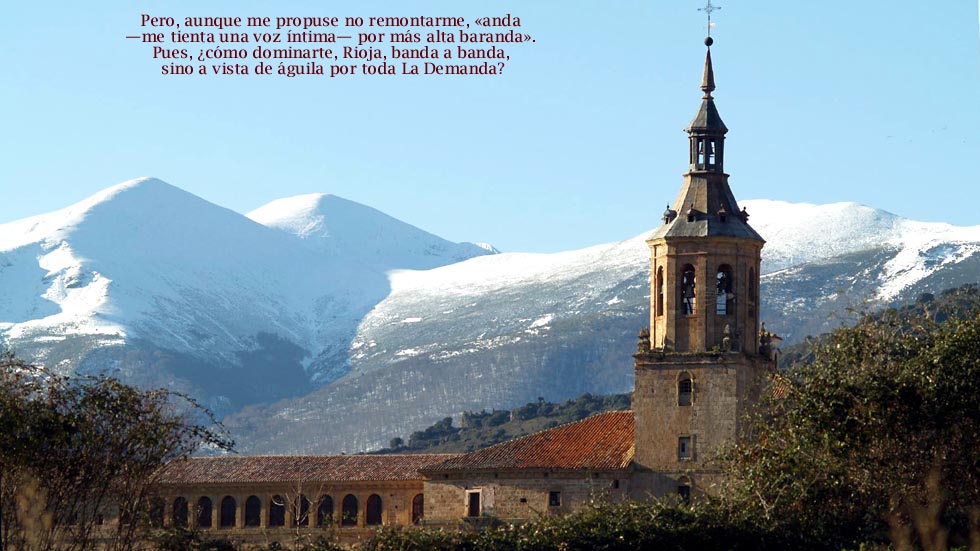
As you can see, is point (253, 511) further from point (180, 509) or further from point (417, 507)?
point (417, 507)

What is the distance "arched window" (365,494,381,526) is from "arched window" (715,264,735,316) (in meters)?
16.0

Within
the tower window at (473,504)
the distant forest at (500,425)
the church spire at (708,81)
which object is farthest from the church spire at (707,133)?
the distant forest at (500,425)

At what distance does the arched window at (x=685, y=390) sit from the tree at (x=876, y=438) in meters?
9.89

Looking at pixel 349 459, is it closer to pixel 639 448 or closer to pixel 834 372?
pixel 639 448

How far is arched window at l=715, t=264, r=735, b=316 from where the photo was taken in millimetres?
76875

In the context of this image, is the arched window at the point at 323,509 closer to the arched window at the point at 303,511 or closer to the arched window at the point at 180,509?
the arched window at the point at 303,511

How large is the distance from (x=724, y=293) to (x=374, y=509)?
660 inches

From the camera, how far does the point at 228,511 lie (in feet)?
281

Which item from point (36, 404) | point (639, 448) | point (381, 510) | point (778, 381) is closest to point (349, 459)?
point (381, 510)

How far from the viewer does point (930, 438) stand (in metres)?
62.3

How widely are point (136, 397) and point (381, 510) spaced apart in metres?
24.4

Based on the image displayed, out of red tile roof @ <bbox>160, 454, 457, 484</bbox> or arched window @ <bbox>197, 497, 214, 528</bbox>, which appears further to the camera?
arched window @ <bbox>197, 497, 214, 528</bbox>

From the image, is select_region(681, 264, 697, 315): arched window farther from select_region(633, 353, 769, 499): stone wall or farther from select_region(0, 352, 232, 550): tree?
select_region(0, 352, 232, 550): tree

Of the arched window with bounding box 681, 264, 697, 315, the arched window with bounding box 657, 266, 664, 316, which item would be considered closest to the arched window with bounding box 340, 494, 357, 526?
the arched window with bounding box 657, 266, 664, 316
